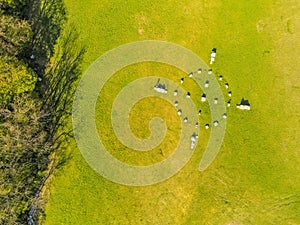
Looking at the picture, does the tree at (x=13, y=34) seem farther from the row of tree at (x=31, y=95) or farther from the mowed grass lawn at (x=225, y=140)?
the mowed grass lawn at (x=225, y=140)

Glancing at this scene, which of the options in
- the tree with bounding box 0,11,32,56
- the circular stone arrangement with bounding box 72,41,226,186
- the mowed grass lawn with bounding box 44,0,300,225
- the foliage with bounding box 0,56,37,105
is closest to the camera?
the foliage with bounding box 0,56,37,105

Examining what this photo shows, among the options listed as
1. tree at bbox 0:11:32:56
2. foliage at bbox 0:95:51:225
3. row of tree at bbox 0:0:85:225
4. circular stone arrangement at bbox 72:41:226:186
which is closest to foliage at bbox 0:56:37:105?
row of tree at bbox 0:0:85:225

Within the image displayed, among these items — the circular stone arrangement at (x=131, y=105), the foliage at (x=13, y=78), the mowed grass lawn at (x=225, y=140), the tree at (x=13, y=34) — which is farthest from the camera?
the circular stone arrangement at (x=131, y=105)

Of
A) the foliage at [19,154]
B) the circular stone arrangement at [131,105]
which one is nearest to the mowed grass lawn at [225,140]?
the circular stone arrangement at [131,105]

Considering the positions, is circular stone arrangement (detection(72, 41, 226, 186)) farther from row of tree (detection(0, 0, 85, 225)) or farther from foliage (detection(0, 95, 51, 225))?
foliage (detection(0, 95, 51, 225))

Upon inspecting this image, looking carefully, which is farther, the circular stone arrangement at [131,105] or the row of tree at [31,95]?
the circular stone arrangement at [131,105]

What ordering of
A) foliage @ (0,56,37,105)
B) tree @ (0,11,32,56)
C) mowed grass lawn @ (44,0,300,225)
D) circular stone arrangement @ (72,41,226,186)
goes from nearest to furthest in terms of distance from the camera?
foliage @ (0,56,37,105), tree @ (0,11,32,56), mowed grass lawn @ (44,0,300,225), circular stone arrangement @ (72,41,226,186)

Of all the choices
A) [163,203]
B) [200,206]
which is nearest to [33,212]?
[163,203]

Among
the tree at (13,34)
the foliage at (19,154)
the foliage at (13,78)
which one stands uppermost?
the tree at (13,34)
